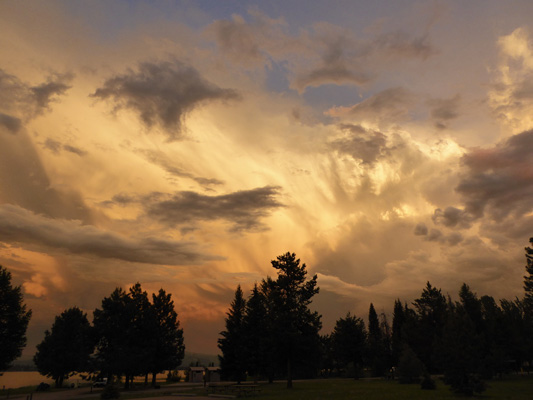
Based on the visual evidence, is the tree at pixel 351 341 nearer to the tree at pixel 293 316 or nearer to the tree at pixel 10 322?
the tree at pixel 293 316

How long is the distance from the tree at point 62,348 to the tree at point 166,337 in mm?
13079

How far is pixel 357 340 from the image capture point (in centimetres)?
7775

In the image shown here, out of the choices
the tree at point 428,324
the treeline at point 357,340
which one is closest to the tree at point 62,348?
the treeline at point 357,340

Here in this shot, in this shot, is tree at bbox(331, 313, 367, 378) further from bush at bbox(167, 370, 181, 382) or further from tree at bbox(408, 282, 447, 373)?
bush at bbox(167, 370, 181, 382)

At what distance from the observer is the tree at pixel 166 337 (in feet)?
216

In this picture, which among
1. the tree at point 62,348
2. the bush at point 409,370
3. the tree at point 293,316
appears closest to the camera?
the tree at point 293,316

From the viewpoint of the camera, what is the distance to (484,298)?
6644 inches

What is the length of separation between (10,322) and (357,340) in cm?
6550

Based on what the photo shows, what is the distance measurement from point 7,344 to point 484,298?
622 feet

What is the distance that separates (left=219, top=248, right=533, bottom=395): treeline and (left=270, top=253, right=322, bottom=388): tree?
0.13 metres

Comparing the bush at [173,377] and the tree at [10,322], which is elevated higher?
the tree at [10,322]

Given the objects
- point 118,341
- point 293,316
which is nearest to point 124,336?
point 118,341

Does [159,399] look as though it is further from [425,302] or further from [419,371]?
[425,302]

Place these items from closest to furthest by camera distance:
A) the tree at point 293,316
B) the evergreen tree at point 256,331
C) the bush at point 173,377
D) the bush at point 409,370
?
the tree at point 293,316 → the bush at point 409,370 → the evergreen tree at point 256,331 → the bush at point 173,377
